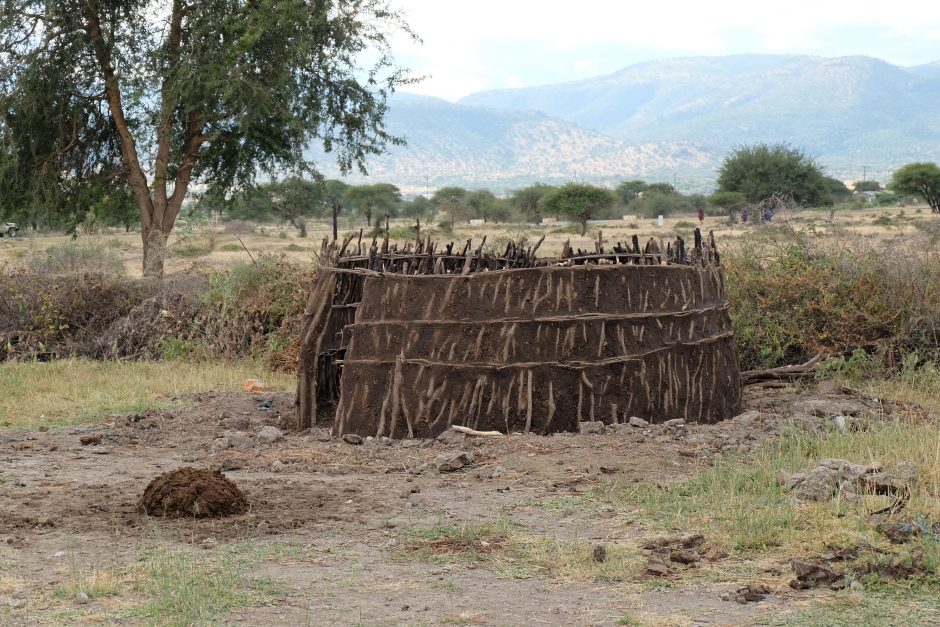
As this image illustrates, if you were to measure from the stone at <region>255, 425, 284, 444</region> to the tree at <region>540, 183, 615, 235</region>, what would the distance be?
145 feet

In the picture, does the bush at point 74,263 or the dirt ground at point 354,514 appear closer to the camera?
the dirt ground at point 354,514

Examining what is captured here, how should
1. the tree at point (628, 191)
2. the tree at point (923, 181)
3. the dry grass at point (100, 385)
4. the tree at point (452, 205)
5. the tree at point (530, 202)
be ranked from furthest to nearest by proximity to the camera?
the tree at point (628, 191)
the tree at point (530, 202)
the tree at point (452, 205)
the tree at point (923, 181)
the dry grass at point (100, 385)

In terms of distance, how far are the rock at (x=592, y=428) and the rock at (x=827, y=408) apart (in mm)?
1821

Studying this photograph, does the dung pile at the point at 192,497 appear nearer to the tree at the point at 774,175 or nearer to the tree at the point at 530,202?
the tree at the point at 774,175

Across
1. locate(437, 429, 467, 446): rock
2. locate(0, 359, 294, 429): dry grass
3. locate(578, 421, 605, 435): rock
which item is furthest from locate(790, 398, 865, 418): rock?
locate(0, 359, 294, 429): dry grass

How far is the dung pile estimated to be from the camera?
5.83m

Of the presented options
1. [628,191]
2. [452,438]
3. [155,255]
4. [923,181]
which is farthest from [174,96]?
[628,191]

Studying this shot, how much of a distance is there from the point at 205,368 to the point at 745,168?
47248 millimetres

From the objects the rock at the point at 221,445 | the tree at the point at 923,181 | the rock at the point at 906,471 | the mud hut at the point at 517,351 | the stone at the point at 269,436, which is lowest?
the rock at the point at 221,445

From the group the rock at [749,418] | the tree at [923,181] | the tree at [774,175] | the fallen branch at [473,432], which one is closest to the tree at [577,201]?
the tree at [774,175]

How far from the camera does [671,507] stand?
5820mm

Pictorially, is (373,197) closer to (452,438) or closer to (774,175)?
(774,175)

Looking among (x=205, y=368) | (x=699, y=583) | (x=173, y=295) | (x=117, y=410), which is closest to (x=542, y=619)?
(x=699, y=583)

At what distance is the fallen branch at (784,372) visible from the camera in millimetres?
10490
